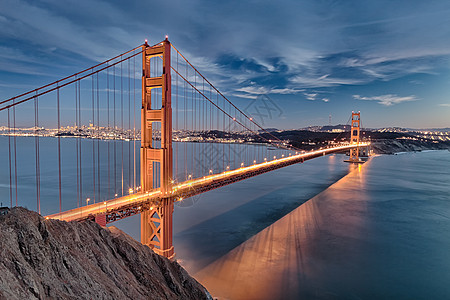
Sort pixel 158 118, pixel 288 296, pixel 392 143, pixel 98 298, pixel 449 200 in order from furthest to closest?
pixel 392 143 → pixel 449 200 → pixel 158 118 → pixel 288 296 → pixel 98 298

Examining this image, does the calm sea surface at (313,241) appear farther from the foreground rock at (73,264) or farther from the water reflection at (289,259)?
the foreground rock at (73,264)

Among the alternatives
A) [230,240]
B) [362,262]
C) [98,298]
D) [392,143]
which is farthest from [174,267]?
[392,143]

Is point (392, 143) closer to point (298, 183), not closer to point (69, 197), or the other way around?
point (298, 183)

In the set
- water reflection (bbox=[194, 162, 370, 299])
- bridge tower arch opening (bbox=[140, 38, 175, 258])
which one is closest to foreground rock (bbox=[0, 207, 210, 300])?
water reflection (bbox=[194, 162, 370, 299])

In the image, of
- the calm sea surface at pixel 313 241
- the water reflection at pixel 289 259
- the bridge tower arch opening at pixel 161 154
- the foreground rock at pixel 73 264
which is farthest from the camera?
the bridge tower arch opening at pixel 161 154

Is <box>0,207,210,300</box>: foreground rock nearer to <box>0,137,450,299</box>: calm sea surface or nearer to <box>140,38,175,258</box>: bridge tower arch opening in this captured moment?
<box>0,137,450,299</box>: calm sea surface

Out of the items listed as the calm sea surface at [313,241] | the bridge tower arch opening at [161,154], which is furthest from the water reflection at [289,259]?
the bridge tower arch opening at [161,154]
